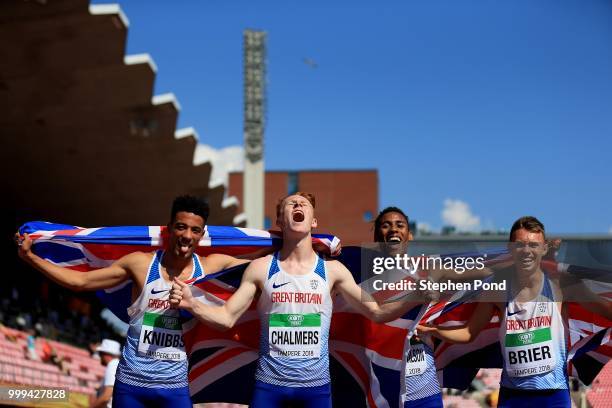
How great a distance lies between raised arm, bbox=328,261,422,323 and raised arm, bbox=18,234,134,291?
136 centimetres

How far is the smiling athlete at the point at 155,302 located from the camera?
5572 millimetres

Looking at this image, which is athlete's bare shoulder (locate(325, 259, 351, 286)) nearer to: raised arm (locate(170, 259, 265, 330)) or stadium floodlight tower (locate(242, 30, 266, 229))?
raised arm (locate(170, 259, 265, 330))

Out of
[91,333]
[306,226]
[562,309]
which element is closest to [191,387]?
→ [306,226]

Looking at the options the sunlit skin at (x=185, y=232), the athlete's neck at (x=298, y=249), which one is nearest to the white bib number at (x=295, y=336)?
the athlete's neck at (x=298, y=249)

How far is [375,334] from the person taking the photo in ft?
20.9

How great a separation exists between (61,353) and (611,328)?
19298mm

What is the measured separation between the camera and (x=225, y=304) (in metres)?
5.63

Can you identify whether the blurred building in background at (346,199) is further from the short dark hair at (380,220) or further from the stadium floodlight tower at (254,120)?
the short dark hair at (380,220)

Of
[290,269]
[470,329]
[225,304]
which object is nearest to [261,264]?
[290,269]

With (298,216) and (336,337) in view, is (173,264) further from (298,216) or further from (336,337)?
(336,337)

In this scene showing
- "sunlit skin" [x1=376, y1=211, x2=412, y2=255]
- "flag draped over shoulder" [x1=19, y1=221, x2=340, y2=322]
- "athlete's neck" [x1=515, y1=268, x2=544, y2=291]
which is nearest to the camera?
"athlete's neck" [x1=515, y1=268, x2=544, y2=291]

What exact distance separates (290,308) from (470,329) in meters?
1.50

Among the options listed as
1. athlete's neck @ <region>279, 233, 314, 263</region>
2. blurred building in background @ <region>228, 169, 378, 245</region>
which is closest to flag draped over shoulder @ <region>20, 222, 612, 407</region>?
athlete's neck @ <region>279, 233, 314, 263</region>

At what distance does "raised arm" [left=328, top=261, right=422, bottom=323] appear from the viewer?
5.71 metres
